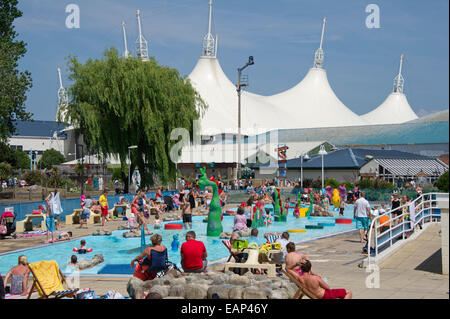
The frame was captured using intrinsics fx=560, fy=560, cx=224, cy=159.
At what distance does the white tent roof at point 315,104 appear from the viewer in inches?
3081

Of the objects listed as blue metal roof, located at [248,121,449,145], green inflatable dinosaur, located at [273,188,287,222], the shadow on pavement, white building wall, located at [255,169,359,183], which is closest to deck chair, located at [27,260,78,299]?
the shadow on pavement

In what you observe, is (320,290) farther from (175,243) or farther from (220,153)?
(220,153)

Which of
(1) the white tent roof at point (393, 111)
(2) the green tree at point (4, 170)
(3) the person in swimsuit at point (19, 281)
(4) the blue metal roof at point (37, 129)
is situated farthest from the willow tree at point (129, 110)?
(1) the white tent roof at point (393, 111)

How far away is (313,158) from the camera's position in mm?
44281

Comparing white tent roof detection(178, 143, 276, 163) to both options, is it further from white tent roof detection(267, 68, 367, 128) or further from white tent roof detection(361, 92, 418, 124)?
white tent roof detection(361, 92, 418, 124)

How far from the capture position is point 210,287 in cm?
664

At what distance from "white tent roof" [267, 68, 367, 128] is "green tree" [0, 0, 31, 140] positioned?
5252 cm

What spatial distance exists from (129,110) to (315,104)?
184ft

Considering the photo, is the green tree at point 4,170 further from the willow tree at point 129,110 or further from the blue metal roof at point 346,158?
the blue metal roof at point 346,158

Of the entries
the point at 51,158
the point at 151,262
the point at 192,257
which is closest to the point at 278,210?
the point at 192,257

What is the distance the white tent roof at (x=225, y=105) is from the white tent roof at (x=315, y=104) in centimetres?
360

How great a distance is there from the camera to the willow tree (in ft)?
86.0

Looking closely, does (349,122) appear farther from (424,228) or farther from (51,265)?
(51,265)
